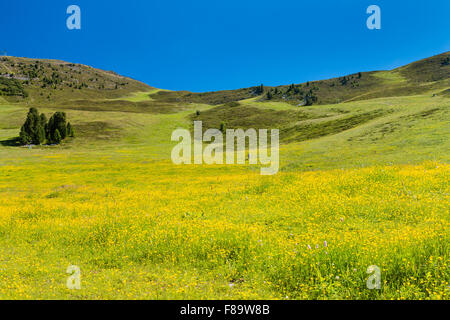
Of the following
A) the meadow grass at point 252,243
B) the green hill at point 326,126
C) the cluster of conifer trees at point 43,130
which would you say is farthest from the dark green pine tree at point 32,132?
the meadow grass at point 252,243

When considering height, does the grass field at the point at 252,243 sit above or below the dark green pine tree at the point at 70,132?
below

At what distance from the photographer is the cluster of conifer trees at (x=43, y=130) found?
100 metres

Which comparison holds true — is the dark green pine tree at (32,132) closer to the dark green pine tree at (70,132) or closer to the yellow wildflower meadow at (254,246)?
the dark green pine tree at (70,132)

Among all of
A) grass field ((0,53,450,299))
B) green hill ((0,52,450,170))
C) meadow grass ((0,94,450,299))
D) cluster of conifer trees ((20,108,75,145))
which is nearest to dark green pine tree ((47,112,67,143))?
cluster of conifer trees ((20,108,75,145))

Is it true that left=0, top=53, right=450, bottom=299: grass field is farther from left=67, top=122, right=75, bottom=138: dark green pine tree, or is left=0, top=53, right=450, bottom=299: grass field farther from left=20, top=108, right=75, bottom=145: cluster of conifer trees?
left=67, top=122, right=75, bottom=138: dark green pine tree

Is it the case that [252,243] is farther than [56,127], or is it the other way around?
[56,127]

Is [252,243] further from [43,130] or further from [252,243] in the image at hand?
[43,130]

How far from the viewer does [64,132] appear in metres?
108

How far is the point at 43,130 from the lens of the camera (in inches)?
4087

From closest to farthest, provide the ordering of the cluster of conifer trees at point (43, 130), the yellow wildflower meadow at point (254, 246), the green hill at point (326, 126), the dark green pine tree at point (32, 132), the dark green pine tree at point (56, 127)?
the yellow wildflower meadow at point (254, 246) → the green hill at point (326, 126) → the dark green pine tree at point (32, 132) → the cluster of conifer trees at point (43, 130) → the dark green pine tree at point (56, 127)

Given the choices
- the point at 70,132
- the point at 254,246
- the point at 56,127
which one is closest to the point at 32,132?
the point at 56,127
